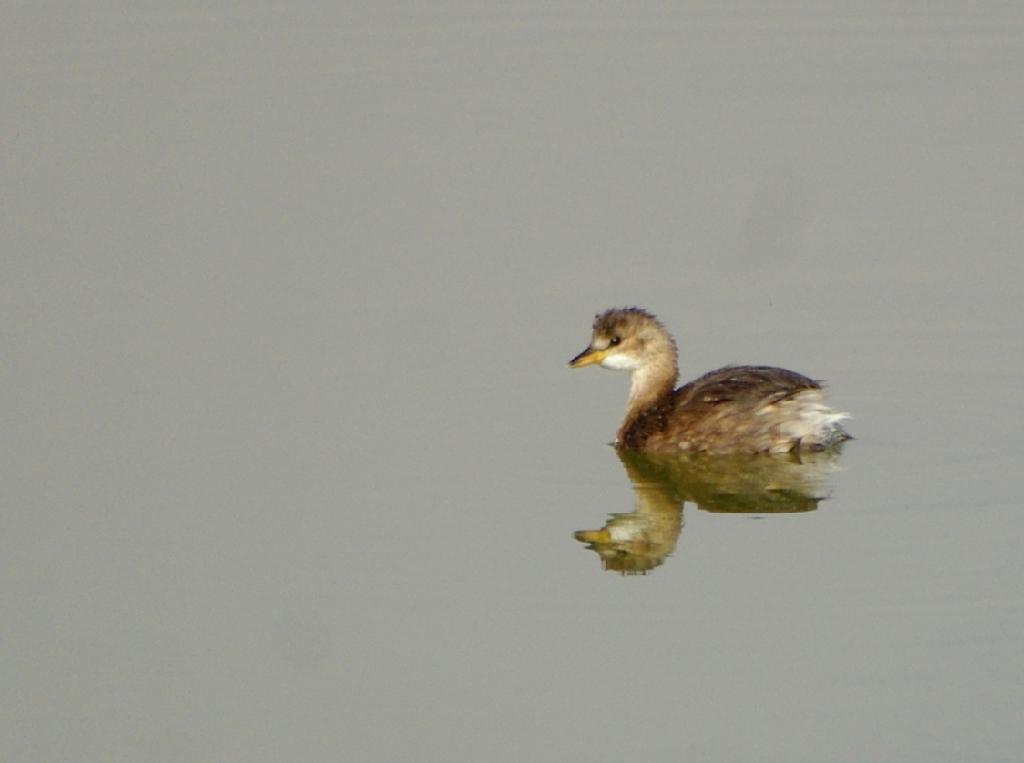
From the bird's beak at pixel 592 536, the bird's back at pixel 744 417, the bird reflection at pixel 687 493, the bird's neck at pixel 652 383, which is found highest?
the bird's neck at pixel 652 383

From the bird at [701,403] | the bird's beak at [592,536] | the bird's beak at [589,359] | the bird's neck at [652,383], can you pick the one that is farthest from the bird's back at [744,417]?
the bird's beak at [592,536]

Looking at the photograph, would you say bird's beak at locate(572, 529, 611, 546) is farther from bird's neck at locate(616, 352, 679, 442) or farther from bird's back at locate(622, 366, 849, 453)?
bird's neck at locate(616, 352, 679, 442)

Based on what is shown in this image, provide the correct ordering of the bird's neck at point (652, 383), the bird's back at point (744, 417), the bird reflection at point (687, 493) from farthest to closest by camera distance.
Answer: the bird's neck at point (652, 383), the bird's back at point (744, 417), the bird reflection at point (687, 493)

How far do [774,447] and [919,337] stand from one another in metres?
1.57

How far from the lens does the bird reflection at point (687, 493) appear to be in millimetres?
9914

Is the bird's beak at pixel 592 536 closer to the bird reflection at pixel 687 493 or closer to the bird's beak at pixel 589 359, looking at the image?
the bird reflection at pixel 687 493

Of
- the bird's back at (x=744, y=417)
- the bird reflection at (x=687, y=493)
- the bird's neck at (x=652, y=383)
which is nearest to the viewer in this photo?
the bird reflection at (x=687, y=493)

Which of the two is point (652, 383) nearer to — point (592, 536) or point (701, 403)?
point (701, 403)

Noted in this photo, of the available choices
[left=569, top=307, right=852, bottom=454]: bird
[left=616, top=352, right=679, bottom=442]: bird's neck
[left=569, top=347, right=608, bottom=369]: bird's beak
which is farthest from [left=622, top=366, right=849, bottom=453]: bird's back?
[left=569, top=347, right=608, bottom=369]: bird's beak

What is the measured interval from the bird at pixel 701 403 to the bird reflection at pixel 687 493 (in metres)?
0.08

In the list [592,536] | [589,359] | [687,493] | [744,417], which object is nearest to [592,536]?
[592,536]

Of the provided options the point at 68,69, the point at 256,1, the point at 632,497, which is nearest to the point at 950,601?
the point at 632,497

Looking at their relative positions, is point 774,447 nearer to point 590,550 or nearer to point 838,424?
point 838,424

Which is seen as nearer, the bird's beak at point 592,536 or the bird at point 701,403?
the bird's beak at point 592,536
